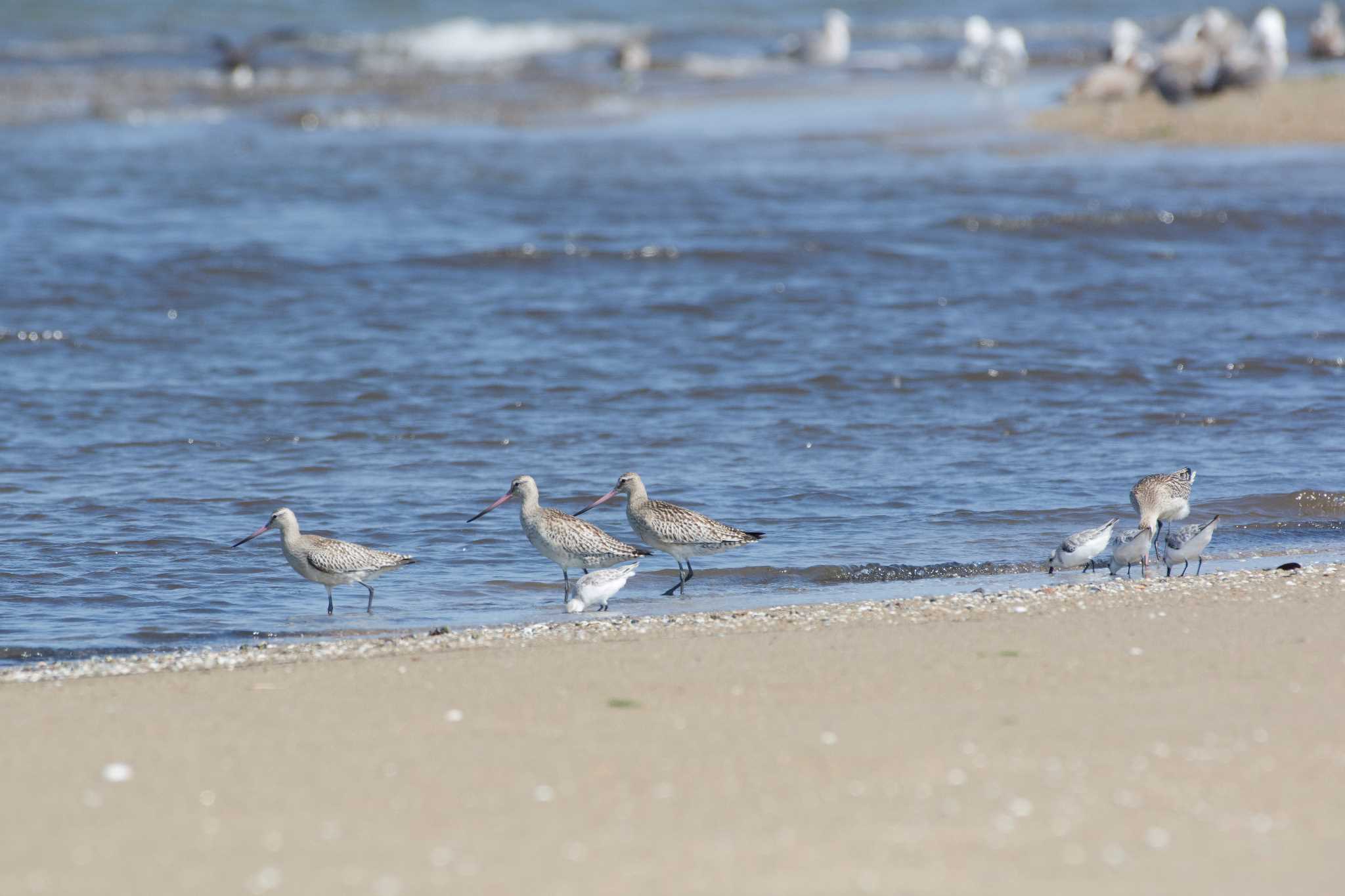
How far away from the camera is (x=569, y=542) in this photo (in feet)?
27.5

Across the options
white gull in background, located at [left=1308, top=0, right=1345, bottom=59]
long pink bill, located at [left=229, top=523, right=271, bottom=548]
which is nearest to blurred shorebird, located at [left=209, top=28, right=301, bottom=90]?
white gull in background, located at [left=1308, top=0, right=1345, bottom=59]

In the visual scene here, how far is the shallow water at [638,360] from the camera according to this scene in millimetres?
8750

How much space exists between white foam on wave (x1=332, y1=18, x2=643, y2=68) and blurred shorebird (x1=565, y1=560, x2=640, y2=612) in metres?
26.9

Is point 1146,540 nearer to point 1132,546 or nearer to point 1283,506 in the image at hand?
point 1132,546

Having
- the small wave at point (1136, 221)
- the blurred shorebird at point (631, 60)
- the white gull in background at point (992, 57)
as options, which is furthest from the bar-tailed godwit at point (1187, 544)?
the blurred shorebird at point (631, 60)

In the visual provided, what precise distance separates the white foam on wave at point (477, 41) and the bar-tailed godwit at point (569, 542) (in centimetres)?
2623

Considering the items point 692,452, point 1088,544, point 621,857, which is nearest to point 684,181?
point 692,452

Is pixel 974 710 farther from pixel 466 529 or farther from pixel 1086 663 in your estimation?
pixel 466 529

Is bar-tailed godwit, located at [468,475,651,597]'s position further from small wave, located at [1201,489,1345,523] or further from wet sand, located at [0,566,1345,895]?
small wave, located at [1201,489,1345,523]

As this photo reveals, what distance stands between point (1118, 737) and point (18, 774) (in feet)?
10.6

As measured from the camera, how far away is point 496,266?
1597 centimetres

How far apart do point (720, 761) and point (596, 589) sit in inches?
113

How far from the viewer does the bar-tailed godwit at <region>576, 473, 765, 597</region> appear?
8.33m

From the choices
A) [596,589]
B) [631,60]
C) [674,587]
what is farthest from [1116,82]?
[596,589]
